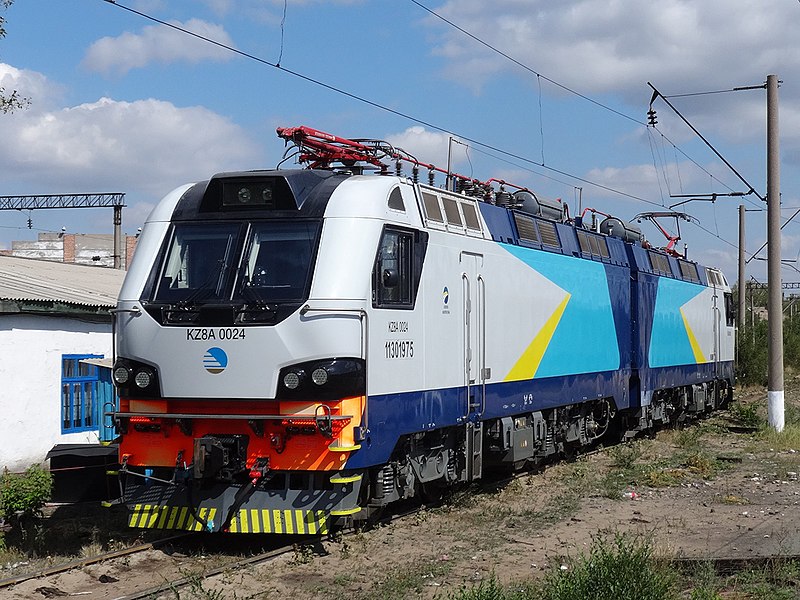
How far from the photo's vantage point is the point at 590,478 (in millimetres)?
15523

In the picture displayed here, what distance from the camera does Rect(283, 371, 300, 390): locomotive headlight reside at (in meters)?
9.62

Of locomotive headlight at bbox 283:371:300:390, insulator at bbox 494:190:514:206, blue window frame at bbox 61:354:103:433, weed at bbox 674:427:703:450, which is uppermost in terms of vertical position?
insulator at bbox 494:190:514:206

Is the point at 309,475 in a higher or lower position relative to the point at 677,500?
higher

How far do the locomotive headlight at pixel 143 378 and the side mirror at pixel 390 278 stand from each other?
2.40 meters

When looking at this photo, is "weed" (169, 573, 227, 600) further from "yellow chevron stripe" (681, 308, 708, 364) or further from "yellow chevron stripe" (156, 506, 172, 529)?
"yellow chevron stripe" (681, 308, 708, 364)

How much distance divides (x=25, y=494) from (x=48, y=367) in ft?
19.5

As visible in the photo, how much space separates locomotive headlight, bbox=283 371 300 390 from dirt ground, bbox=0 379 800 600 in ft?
5.18

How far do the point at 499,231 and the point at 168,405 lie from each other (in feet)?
17.3

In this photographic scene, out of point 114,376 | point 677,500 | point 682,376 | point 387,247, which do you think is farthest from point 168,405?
point 682,376

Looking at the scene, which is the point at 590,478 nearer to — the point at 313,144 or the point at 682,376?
the point at 313,144

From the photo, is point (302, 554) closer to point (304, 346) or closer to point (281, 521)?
point (281, 521)

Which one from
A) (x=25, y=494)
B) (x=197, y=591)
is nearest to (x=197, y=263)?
(x=197, y=591)

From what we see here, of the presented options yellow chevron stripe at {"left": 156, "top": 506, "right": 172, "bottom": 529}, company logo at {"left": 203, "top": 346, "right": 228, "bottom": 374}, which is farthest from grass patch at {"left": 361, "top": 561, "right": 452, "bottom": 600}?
company logo at {"left": 203, "top": 346, "right": 228, "bottom": 374}

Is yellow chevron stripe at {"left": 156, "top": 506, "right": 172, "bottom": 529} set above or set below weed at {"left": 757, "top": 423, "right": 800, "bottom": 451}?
above
